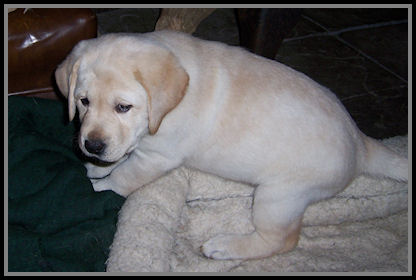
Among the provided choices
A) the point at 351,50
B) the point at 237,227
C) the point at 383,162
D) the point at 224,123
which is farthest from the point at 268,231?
the point at 351,50

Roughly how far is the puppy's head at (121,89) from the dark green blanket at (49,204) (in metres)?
0.46

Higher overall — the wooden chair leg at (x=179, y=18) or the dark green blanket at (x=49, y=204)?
the wooden chair leg at (x=179, y=18)

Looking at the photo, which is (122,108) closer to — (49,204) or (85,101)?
(85,101)

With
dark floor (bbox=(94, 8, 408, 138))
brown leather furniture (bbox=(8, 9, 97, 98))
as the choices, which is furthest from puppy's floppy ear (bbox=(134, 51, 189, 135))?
dark floor (bbox=(94, 8, 408, 138))

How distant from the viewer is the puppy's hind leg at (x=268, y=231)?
241 cm

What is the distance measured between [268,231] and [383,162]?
0.81 meters

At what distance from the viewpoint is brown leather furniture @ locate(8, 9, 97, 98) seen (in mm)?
2834

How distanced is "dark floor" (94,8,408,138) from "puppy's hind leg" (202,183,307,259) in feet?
6.52

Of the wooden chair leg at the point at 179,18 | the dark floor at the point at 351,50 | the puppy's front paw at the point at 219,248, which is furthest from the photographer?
the dark floor at the point at 351,50

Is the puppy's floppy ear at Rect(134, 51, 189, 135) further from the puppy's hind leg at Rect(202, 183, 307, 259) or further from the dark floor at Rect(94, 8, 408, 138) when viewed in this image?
the dark floor at Rect(94, 8, 408, 138)

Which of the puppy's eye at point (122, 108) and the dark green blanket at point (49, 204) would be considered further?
the dark green blanket at point (49, 204)

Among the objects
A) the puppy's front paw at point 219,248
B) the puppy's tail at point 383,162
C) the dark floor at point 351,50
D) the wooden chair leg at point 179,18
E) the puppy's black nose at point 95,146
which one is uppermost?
the wooden chair leg at point 179,18

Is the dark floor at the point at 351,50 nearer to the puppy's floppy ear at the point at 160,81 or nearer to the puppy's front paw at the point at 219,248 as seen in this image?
the puppy's front paw at the point at 219,248

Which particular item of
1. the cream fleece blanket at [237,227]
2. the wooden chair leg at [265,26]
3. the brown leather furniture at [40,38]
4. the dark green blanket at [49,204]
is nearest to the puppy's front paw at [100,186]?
the dark green blanket at [49,204]
